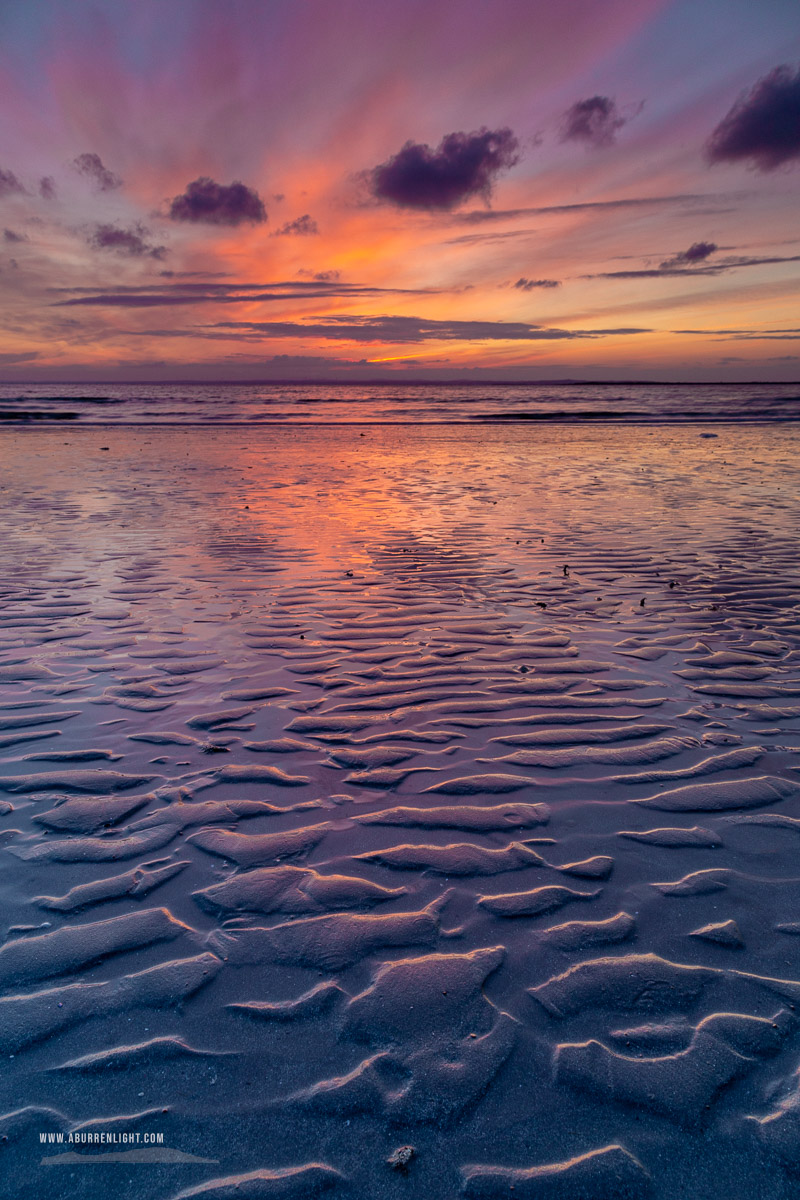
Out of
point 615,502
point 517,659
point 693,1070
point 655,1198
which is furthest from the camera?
point 615,502

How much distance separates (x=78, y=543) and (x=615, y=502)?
10.2m

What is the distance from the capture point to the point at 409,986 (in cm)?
252

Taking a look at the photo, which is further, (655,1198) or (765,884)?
(765,884)

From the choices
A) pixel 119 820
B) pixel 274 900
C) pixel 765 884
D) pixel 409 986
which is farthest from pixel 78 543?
pixel 765 884

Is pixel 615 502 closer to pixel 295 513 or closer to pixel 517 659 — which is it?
pixel 295 513

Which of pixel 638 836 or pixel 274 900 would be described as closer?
pixel 274 900

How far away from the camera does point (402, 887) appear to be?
9.99 feet

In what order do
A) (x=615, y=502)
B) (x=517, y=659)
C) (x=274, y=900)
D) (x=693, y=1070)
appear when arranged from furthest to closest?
1. (x=615, y=502)
2. (x=517, y=659)
3. (x=274, y=900)
4. (x=693, y=1070)

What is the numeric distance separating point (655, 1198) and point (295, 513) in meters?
10.9

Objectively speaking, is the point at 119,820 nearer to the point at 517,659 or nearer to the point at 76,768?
the point at 76,768

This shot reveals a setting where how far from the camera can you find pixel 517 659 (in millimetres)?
5543

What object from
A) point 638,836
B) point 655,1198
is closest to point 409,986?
point 655,1198

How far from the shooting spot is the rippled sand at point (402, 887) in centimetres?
200

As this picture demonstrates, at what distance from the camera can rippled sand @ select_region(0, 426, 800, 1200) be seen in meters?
2.00
